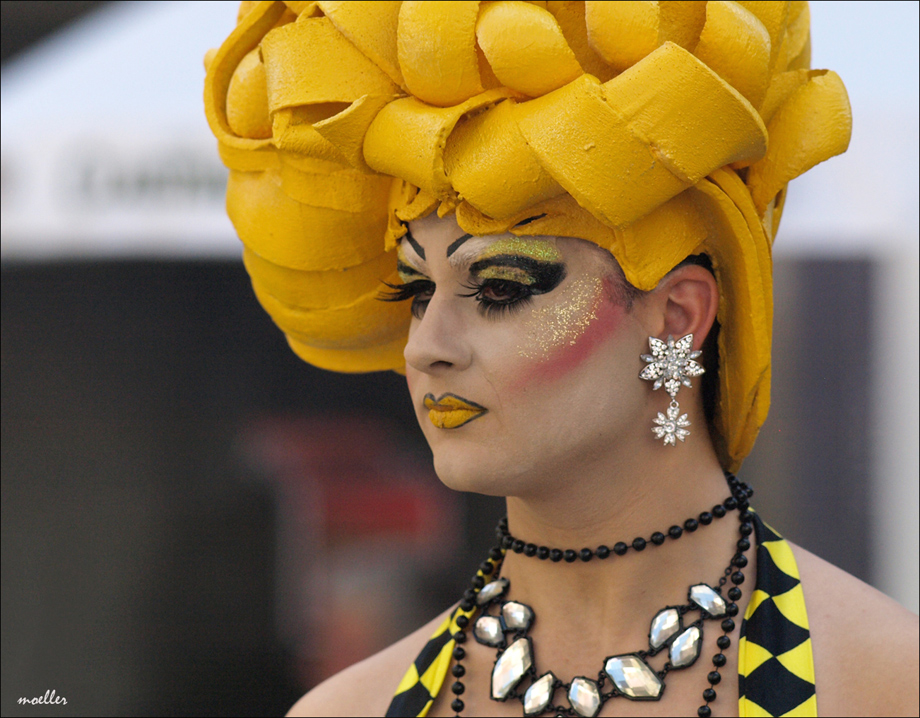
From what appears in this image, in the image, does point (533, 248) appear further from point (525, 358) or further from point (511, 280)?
point (525, 358)

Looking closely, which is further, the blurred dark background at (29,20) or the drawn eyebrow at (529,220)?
the blurred dark background at (29,20)

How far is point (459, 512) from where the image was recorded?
3.75m

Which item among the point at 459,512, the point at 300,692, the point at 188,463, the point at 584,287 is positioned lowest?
the point at 300,692

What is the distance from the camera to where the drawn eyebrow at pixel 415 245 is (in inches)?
71.4

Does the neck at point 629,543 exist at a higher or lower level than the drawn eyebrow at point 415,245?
lower

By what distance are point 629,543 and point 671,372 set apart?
0.34 meters

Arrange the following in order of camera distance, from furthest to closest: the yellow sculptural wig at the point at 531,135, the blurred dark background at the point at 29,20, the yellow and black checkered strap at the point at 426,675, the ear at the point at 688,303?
the blurred dark background at the point at 29,20 < the yellow and black checkered strap at the point at 426,675 < the ear at the point at 688,303 < the yellow sculptural wig at the point at 531,135

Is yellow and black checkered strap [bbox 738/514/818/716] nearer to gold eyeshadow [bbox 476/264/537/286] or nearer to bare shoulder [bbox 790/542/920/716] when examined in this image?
bare shoulder [bbox 790/542/920/716]

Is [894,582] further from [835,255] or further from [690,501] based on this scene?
[690,501]

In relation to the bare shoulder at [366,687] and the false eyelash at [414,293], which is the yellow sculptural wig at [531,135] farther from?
the bare shoulder at [366,687]

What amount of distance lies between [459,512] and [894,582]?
1542 millimetres

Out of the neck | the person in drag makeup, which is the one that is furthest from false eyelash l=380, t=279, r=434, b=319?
the neck

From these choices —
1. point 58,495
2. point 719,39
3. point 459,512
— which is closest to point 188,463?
point 58,495

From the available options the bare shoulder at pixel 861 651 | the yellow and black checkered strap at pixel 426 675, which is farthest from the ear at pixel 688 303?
the yellow and black checkered strap at pixel 426 675
